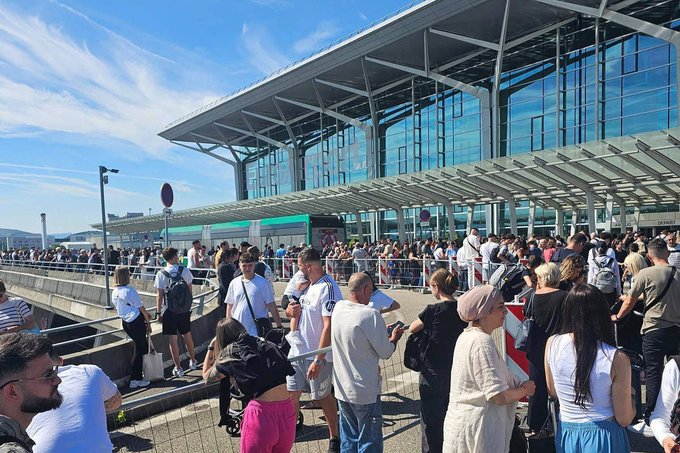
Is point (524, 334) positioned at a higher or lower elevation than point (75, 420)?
lower

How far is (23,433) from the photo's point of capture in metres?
→ 1.76

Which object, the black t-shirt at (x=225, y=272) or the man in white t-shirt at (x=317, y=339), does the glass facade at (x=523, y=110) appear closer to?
the black t-shirt at (x=225, y=272)

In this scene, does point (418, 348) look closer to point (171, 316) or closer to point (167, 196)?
point (171, 316)

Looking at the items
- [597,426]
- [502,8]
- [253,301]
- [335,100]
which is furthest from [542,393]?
[335,100]

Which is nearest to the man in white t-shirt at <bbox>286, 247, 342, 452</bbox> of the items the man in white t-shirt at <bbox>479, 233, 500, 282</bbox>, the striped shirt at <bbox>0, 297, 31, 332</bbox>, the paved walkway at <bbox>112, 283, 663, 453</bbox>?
the paved walkway at <bbox>112, 283, 663, 453</bbox>

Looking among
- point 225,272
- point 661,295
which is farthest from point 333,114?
point 661,295

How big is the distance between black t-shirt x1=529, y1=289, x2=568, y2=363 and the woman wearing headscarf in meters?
1.62

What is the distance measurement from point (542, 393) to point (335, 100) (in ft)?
123

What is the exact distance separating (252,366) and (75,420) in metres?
1.01

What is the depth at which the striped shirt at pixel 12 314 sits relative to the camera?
5.86 metres

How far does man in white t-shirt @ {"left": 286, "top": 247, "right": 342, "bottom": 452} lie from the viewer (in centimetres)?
440

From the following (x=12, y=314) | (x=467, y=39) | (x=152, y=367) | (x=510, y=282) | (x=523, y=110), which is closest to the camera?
(x=12, y=314)

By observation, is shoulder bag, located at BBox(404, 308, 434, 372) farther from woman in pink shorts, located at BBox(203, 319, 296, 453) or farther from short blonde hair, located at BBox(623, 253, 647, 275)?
short blonde hair, located at BBox(623, 253, 647, 275)

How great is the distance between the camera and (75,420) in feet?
7.65
